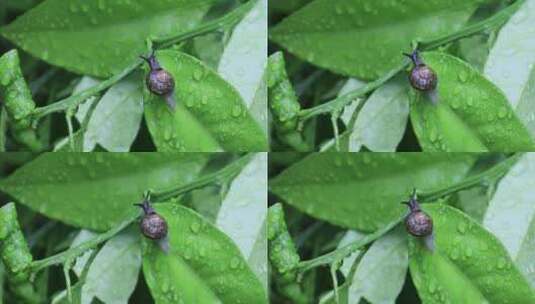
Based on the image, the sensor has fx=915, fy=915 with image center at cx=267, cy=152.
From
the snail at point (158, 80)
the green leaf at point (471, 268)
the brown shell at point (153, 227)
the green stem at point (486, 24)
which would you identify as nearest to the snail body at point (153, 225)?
the brown shell at point (153, 227)

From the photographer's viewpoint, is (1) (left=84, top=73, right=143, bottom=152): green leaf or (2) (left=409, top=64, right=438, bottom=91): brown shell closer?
(2) (left=409, top=64, right=438, bottom=91): brown shell

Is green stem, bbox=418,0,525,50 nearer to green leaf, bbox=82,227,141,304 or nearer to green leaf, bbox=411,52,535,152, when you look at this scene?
green leaf, bbox=411,52,535,152

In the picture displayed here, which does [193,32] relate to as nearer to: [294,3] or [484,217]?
[294,3]

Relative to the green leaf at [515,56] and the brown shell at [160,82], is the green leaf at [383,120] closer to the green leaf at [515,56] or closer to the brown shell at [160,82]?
the green leaf at [515,56]

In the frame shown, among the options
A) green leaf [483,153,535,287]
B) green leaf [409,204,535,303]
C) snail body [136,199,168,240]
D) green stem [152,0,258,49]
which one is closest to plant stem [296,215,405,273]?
green leaf [409,204,535,303]

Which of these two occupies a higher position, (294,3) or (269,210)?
(294,3)

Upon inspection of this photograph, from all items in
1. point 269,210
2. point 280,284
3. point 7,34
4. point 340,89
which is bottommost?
point 280,284

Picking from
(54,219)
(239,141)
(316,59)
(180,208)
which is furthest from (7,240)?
(316,59)
